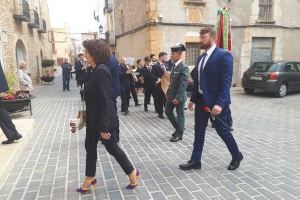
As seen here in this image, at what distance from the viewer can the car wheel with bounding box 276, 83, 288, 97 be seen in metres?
11.8

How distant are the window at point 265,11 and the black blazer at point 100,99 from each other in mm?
14020

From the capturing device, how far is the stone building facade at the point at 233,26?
1337 cm

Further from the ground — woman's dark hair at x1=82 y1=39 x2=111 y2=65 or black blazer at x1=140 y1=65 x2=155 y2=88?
woman's dark hair at x1=82 y1=39 x2=111 y2=65

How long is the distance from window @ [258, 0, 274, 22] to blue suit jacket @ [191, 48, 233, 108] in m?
12.8

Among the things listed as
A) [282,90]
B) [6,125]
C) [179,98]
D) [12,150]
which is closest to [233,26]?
[282,90]

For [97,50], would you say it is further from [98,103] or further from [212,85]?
[212,85]

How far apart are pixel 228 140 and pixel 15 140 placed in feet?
12.5

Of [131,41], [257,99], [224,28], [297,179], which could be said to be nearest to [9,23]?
[131,41]

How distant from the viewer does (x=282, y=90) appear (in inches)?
470

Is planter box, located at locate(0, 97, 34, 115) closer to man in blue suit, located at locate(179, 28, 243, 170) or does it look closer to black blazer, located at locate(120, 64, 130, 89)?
black blazer, located at locate(120, 64, 130, 89)

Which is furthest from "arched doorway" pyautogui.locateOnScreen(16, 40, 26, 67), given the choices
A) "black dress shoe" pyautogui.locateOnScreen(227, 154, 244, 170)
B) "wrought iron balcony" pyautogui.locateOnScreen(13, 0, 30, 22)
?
"black dress shoe" pyautogui.locateOnScreen(227, 154, 244, 170)

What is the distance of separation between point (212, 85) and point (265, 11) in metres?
13.3

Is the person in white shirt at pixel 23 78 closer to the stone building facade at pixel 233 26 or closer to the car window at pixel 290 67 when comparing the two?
the stone building facade at pixel 233 26

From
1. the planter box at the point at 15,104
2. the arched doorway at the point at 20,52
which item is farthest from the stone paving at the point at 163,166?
the arched doorway at the point at 20,52
